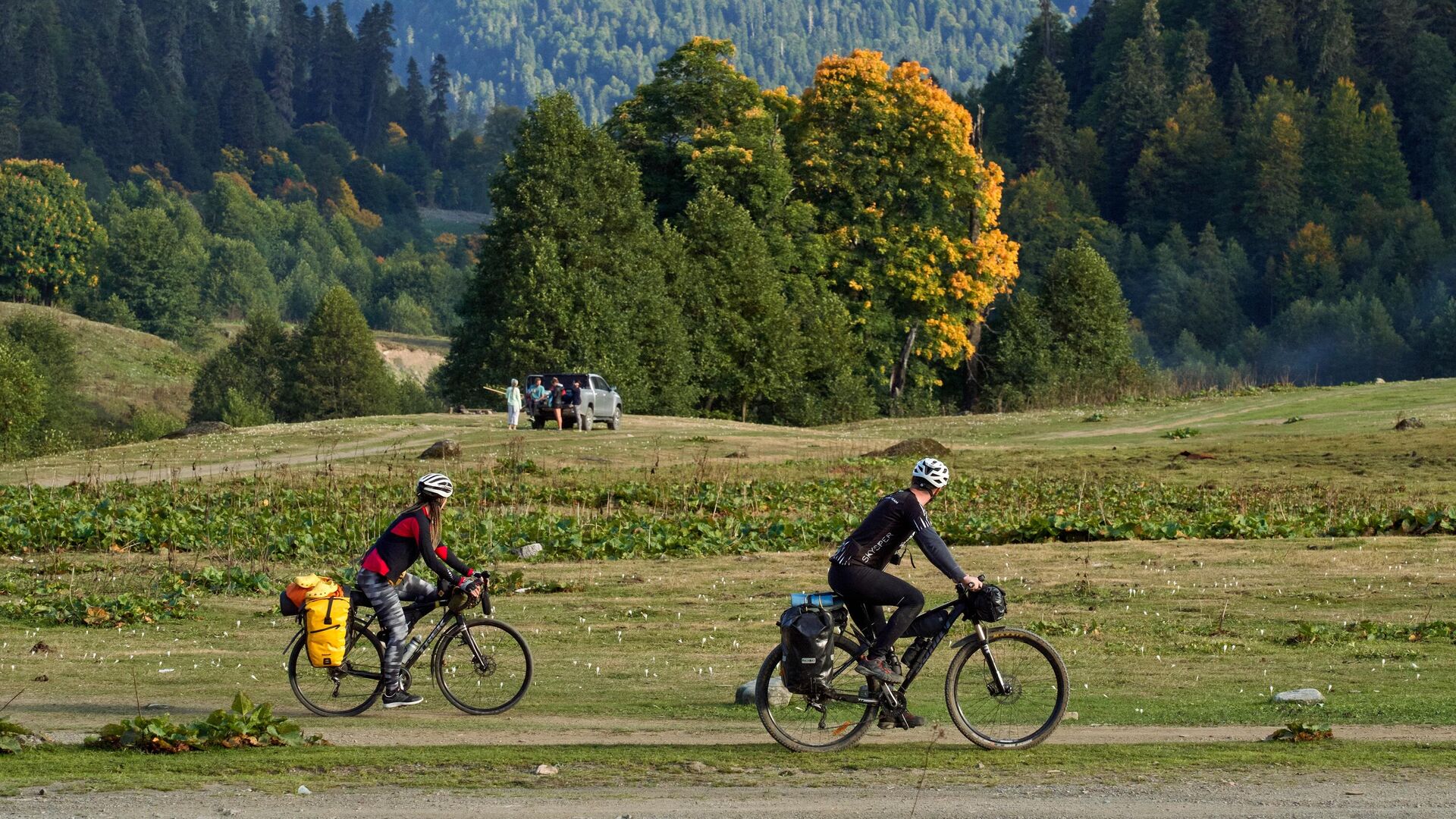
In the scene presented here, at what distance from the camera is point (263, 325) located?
140m

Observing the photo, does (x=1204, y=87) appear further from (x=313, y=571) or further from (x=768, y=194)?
(x=313, y=571)

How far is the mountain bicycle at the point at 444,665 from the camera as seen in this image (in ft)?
49.9

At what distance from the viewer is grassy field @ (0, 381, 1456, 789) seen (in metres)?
13.1

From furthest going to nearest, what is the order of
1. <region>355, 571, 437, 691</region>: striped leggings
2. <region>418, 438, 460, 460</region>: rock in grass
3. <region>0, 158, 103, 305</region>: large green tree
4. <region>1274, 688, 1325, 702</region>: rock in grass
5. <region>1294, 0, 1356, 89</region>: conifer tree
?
1. <region>1294, 0, 1356, 89</region>: conifer tree
2. <region>0, 158, 103, 305</region>: large green tree
3. <region>418, 438, 460, 460</region>: rock in grass
4. <region>1274, 688, 1325, 702</region>: rock in grass
5. <region>355, 571, 437, 691</region>: striped leggings

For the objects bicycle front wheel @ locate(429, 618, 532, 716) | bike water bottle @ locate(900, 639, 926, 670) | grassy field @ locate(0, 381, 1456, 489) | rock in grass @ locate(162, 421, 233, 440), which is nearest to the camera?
bike water bottle @ locate(900, 639, 926, 670)

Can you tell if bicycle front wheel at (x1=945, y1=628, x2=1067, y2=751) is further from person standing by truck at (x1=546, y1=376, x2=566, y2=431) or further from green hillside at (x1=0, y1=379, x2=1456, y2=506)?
person standing by truck at (x1=546, y1=376, x2=566, y2=431)

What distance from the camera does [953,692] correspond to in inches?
527

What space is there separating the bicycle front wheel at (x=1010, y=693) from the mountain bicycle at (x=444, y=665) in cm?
381

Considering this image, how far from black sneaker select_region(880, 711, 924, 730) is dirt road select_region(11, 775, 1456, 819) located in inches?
51.9

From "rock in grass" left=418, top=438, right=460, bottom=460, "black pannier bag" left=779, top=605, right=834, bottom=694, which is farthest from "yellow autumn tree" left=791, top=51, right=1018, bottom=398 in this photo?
"black pannier bag" left=779, top=605, right=834, bottom=694

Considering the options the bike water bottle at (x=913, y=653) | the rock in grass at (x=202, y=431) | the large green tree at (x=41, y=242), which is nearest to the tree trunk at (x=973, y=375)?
the rock in grass at (x=202, y=431)

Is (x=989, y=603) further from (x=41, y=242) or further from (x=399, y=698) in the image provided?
(x=41, y=242)

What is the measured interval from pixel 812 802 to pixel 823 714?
1.84 meters

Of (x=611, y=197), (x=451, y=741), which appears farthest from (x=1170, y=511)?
(x=611, y=197)
